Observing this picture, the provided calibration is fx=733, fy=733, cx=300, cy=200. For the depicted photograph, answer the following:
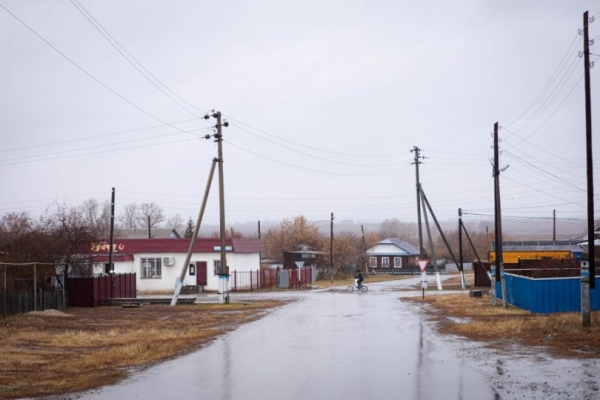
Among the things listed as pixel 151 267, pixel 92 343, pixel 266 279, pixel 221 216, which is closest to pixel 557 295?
pixel 92 343

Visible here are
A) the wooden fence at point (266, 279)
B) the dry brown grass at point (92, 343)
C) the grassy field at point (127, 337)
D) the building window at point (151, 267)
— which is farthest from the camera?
the building window at point (151, 267)

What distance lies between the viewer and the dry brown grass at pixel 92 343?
13.3 m

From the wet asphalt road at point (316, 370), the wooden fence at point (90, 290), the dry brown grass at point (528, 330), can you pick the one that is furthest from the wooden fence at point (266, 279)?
the wet asphalt road at point (316, 370)

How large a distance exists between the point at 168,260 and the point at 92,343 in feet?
131

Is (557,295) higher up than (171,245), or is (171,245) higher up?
(171,245)

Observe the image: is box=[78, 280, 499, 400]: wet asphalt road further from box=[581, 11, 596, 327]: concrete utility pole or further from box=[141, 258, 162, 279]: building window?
box=[141, 258, 162, 279]: building window

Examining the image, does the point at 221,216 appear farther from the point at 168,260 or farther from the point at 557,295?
the point at 168,260

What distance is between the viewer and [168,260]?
5994cm

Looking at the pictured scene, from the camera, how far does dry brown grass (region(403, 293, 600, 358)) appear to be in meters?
16.9

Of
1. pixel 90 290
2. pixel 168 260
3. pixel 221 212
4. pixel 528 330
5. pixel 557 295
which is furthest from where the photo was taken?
pixel 168 260

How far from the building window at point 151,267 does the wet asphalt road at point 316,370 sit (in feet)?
130

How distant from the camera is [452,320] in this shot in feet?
84.6

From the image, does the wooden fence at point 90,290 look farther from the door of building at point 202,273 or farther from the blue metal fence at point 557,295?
the blue metal fence at point 557,295

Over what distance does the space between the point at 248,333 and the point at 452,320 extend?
25.7 feet
